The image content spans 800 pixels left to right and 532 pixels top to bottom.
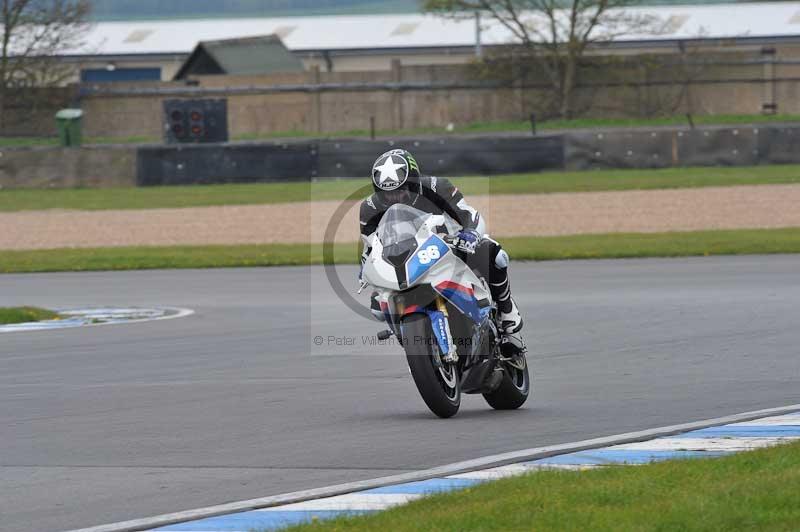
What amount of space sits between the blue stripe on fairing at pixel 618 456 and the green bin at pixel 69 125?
3553cm

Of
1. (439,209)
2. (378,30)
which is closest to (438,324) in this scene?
(439,209)

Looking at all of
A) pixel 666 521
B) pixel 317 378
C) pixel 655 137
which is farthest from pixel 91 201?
pixel 666 521

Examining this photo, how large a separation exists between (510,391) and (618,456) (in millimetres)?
2104

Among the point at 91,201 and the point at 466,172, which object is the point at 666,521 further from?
the point at 91,201

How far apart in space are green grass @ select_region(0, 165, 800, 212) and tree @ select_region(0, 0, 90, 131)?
531 inches

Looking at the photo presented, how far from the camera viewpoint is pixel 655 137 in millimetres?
36562

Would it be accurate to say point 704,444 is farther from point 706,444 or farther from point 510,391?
point 510,391

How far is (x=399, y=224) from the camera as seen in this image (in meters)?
8.91

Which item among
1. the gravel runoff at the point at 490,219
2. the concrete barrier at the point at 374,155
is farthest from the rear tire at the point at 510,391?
the concrete barrier at the point at 374,155

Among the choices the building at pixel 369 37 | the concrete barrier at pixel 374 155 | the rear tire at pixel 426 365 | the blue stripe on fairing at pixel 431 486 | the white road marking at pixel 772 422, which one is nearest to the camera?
the blue stripe on fairing at pixel 431 486

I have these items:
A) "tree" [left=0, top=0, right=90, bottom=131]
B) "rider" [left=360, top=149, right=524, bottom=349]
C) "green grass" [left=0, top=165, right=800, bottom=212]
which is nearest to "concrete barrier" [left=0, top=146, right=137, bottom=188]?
"green grass" [left=0, top=165, right=800, bottom=212]

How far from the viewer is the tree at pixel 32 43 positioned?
49.4m

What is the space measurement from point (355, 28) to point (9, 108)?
26995mm

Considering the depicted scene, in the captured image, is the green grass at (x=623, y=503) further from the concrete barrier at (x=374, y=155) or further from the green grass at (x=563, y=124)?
the green grass at (x=563, y=124)
